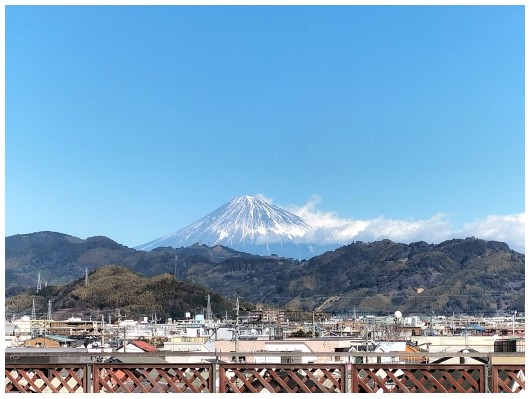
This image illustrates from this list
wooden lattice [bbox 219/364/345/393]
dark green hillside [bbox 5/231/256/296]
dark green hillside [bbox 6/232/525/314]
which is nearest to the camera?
wooden lattice [bbox 219/364/345/393]

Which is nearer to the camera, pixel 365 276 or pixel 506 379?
pixel 506 379

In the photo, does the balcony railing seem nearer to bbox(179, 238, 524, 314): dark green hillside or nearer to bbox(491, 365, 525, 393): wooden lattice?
bbox(491, 365, 525, 393): wooden lattice

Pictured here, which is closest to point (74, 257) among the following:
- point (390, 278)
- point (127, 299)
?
point (390, 278)

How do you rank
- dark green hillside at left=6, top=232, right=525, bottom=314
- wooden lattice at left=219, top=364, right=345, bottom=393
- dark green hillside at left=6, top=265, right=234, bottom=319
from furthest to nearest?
dark green hillside at left=6, top=232, right=525, bottom=314 < dark green hillside at left=6, top=265, right=234, bottom=319 < wooden lattice at left=219, top=364, right=345, bottom=393

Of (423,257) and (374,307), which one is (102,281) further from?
(423,257)

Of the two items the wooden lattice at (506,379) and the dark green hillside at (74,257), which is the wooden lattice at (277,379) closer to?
the wooden lattice at (506,379)

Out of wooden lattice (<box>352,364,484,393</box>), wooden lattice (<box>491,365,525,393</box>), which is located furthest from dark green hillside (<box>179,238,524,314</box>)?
wooden lattice (<box>352,364,484,393</box>)

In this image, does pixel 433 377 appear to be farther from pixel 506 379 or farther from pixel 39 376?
pixel 39 376

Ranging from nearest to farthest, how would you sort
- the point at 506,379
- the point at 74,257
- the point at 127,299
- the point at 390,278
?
the point at 506,379, the point at 127,299, the point at 390,278, the point at 74,257

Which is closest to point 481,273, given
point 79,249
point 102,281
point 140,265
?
point 102,281
